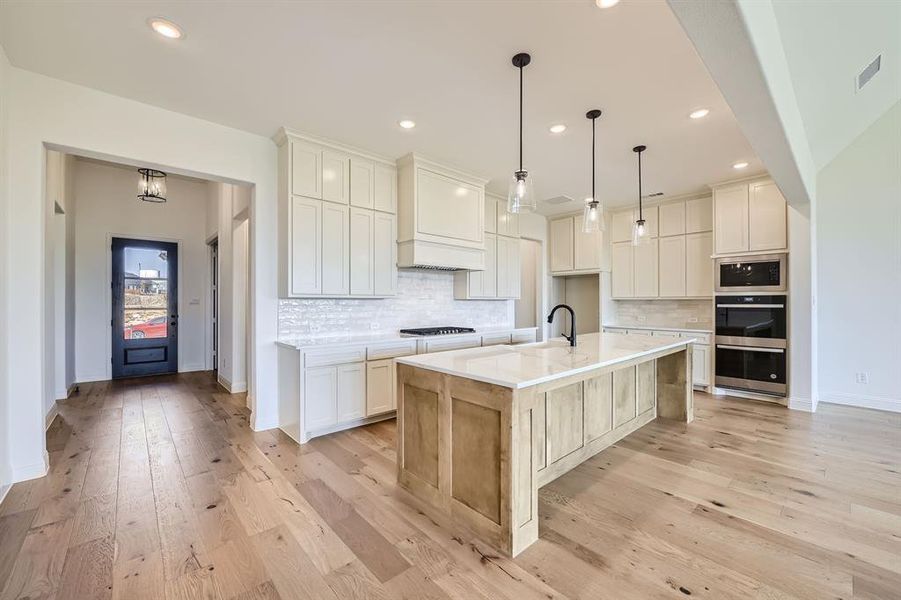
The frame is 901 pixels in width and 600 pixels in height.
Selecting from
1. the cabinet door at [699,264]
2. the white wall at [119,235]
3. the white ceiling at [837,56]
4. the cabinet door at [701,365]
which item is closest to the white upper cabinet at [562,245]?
the cabinet door at [699,264]

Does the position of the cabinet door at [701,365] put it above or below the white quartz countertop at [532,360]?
below

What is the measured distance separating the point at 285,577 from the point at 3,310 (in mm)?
2568

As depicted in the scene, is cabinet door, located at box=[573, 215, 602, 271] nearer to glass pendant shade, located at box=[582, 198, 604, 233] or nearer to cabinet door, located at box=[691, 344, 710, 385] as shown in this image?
cabinet door, located at box=[691, 344, 710, 385]

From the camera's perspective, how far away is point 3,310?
2461 millimetres

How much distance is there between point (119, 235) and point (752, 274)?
29.4 feet

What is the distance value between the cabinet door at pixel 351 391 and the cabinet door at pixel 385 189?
173 centimetres

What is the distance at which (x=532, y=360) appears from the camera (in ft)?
7.72

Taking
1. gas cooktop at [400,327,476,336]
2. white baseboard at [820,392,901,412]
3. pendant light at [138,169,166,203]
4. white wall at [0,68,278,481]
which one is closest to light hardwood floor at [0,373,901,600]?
white wall at [0,68,278,481]

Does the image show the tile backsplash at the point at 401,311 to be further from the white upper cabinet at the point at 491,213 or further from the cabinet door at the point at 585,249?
the cabinet door at the point at 585,249

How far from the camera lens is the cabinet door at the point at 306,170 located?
3.52 metres

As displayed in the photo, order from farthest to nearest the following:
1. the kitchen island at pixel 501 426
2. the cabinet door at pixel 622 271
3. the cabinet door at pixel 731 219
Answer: the cabinet door at pixel 622 271, the cabinet door at pixel 731 219, the kitchen island at pixel 501 426

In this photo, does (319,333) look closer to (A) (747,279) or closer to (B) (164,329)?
(B) (164,329)

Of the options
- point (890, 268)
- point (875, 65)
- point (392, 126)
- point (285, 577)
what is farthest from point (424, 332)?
point (890, 268)

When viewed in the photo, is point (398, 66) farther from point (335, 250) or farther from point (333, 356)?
point (333, 356)
